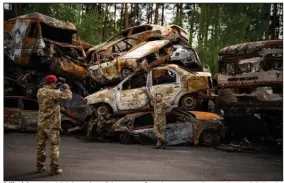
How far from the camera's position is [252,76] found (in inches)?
319

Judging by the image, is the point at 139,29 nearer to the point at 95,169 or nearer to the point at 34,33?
the point at 34,33

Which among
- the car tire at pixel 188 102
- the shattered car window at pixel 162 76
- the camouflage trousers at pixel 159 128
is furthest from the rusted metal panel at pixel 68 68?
the camouflage trousers at pixel 159 128

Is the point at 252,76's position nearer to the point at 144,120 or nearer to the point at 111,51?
the point at 144,120

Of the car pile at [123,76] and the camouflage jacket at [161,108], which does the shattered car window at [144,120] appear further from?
the camouflage jacket at [161,108]

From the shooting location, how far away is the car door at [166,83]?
957cm

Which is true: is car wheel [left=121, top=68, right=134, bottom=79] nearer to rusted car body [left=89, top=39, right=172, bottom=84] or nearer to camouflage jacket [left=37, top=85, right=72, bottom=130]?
rusted car body [left=89, top=39, right=172, bottom=84]

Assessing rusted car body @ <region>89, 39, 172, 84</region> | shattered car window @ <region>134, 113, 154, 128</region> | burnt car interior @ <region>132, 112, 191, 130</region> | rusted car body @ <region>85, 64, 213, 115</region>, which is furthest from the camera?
rusted car body @ <region>89, 39, 172, 84</region>

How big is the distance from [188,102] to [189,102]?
3cm

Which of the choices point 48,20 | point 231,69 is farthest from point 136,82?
point 48,20

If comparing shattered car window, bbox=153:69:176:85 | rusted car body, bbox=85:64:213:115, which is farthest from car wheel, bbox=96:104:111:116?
shattered car window, bbox=153:69:176:85

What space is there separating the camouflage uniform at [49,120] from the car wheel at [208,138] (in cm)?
436

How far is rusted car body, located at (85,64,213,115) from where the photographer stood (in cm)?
957

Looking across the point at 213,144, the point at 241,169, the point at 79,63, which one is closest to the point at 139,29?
the point at 79,63

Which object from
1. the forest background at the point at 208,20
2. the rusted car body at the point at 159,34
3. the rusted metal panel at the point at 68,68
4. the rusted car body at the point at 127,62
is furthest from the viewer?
the forest background at the point at 208,20
